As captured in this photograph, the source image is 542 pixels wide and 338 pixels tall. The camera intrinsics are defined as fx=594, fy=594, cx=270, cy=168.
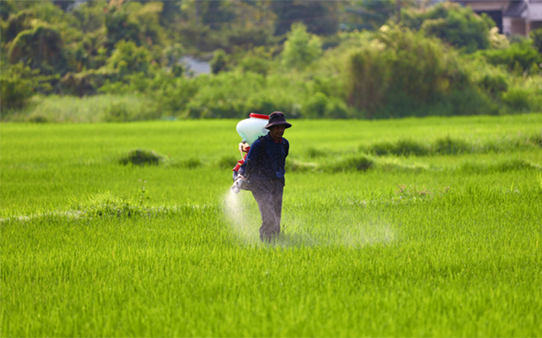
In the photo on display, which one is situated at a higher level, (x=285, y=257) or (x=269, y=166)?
(x=269, y=166)

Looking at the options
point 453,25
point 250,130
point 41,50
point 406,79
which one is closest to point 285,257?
point 250,130

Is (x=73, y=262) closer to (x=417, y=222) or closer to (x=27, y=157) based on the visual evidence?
(x=417, y=222)

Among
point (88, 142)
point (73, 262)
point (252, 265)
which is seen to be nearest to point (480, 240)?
point (252, 265)

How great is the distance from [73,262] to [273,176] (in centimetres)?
162

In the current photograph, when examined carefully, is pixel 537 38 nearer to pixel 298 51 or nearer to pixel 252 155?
pixel 298 51

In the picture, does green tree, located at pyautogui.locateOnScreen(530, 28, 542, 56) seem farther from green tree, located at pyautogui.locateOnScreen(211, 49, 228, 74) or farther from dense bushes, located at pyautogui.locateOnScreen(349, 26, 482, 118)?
green tree, located at pyautogui.locateOnScreen(211, 49, 228, 74)

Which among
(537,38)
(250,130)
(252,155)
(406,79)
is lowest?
(252,155)

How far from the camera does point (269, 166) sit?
4613mm

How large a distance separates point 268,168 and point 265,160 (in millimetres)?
68

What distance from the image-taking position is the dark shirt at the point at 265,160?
14.9 feet

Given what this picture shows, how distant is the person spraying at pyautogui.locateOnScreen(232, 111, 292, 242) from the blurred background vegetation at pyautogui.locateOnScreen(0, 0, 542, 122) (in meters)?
17.5

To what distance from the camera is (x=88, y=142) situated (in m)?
14.6

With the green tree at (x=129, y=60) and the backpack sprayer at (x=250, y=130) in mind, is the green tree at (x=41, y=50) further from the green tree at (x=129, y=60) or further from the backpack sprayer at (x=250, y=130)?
the backpack sprayer at (x=250, y=130)

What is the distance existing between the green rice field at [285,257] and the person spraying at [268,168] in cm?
37
